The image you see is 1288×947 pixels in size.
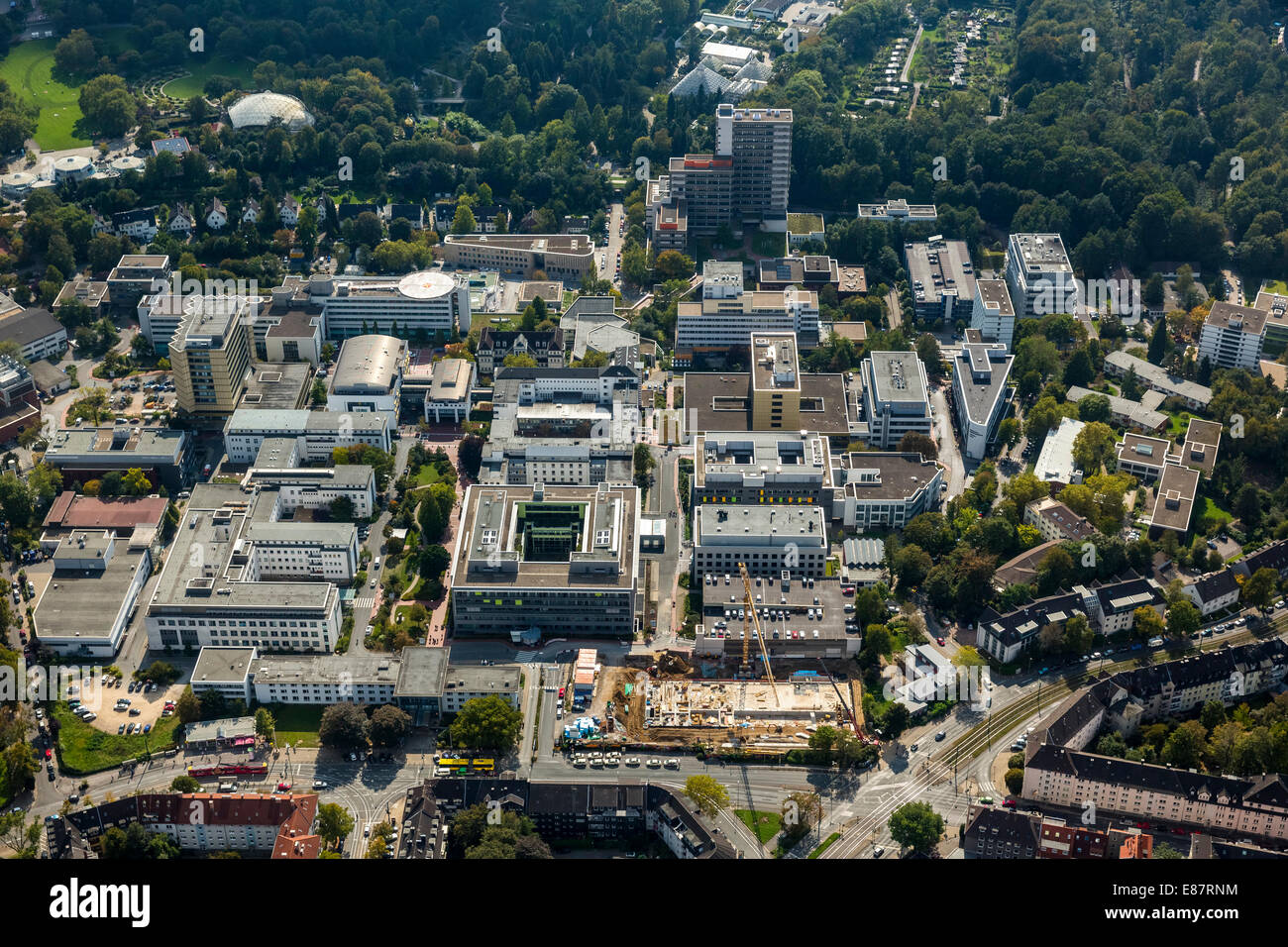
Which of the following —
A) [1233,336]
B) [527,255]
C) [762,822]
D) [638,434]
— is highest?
[1233,336]

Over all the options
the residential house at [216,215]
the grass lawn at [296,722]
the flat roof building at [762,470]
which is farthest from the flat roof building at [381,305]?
the grass lawn at [296,722]

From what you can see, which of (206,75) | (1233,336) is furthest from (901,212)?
(206,75)

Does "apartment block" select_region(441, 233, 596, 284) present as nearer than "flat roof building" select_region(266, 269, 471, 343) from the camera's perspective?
No

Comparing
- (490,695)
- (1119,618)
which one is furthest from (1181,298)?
(490,695)

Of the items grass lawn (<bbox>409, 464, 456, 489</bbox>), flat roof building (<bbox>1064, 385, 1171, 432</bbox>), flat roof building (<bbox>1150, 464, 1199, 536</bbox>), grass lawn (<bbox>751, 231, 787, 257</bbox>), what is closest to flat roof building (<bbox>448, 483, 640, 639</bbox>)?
grass lawn (<bbox>409, 464, 456, 489</bbox>)

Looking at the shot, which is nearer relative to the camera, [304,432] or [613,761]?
[613,761]

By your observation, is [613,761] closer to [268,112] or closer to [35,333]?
[35,333]

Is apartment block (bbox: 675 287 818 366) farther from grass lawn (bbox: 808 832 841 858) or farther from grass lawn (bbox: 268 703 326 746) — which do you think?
grass lawn (bbox: 808 832 841 858)
